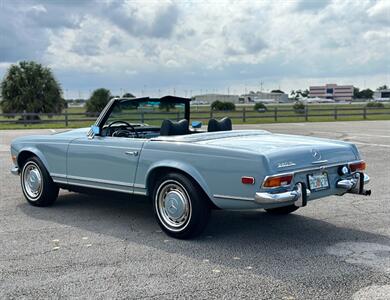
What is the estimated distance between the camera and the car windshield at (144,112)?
6.10 m

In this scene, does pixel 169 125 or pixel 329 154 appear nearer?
pixel 329 154

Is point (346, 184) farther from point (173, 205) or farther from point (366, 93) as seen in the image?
point (366, 93)

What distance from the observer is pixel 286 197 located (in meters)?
4.47

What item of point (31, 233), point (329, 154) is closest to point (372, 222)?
point (329, 154)

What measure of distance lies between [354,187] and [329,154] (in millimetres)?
459

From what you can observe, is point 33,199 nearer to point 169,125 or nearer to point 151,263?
point 169,125

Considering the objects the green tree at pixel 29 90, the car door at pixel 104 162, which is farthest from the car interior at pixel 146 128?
the green tree at pixel 29 90

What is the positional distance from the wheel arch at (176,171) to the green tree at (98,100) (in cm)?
3051

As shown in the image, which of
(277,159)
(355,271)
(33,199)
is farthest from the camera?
(33,199)

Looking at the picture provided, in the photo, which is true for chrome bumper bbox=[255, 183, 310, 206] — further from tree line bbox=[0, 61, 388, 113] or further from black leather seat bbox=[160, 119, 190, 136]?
tree line bbox=[0, 61, 388, 113]

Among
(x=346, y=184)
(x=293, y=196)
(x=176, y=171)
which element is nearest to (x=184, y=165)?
(x=176, y=171)

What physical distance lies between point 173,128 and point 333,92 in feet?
539

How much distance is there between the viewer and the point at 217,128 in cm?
609

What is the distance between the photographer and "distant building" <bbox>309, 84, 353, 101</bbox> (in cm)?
15875
